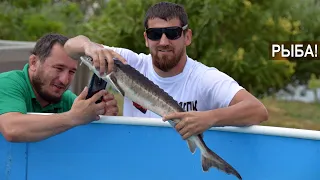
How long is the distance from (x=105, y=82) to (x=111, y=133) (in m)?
0.25

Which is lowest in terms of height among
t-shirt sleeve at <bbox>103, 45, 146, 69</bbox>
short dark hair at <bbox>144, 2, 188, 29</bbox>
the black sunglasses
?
t-shirt sleeve at <bbox>103, 45, 146, 69</bbox>

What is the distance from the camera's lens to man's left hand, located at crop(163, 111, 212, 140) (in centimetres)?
258

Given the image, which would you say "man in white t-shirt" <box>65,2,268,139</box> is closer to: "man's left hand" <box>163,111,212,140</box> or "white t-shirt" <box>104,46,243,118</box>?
"white t-shirt" <box>104,46,243,118</box>

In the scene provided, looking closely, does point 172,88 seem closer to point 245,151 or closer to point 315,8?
point 245,151

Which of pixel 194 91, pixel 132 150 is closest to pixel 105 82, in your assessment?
pixel 132 150

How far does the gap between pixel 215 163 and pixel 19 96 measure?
1.12 meters

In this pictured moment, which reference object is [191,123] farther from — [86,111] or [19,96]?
[19,96]

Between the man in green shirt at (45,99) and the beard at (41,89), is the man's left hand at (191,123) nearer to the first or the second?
the man in green shirt at (45,99)

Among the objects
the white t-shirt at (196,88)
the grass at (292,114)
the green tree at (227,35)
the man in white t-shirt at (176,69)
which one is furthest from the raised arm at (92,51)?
the green tree at (227,35)

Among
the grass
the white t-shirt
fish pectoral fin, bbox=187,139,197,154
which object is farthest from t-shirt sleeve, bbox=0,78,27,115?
the grass

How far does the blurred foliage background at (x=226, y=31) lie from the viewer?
9.32 m

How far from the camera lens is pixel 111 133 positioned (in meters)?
2.81

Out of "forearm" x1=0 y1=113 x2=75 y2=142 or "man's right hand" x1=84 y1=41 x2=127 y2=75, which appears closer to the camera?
"man's right hand" x1=84 y1=41 x2=127 y2=75

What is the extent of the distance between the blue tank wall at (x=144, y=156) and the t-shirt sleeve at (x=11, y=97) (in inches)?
6.5
